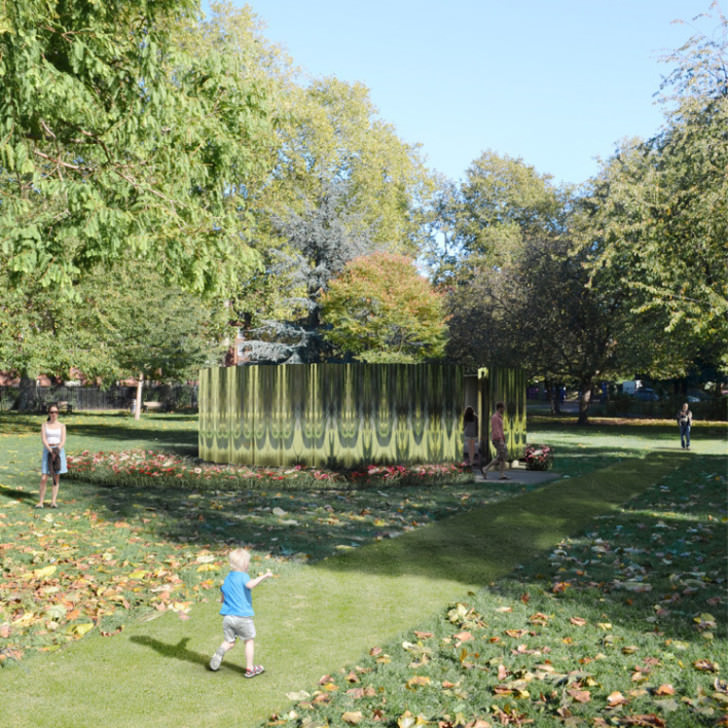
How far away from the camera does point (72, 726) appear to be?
514cm

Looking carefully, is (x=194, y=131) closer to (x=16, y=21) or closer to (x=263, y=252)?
(x=16, y=21)

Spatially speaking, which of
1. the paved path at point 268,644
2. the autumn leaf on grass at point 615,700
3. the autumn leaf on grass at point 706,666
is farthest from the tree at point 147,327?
the autumn leaf on grass at point 615,700

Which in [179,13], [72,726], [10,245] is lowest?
[72,726]

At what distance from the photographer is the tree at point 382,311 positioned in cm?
3472

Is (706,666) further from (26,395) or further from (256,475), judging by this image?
(26,395)

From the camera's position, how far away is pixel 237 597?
6.02 meters

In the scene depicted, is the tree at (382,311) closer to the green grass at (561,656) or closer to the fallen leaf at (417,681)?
the green grass at (561,656)

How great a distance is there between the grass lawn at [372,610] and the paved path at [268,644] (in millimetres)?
24

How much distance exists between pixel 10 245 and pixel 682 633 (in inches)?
361

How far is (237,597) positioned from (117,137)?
814cm

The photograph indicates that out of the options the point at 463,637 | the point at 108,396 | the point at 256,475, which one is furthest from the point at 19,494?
the point at 108,396

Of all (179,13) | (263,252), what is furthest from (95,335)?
(179,13)

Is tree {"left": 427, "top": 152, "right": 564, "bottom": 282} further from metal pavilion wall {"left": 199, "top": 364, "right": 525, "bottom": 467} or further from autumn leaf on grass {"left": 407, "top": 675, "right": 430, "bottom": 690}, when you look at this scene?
autumn leaf on grass {"left": 407, "top": 675, "right": 430, "bottom": 690}

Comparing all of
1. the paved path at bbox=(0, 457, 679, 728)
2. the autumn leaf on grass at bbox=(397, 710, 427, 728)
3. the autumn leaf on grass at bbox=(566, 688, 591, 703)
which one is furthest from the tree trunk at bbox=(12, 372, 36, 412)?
the autumn leaf on grass at bbox=(566, 688, 591, 703)
